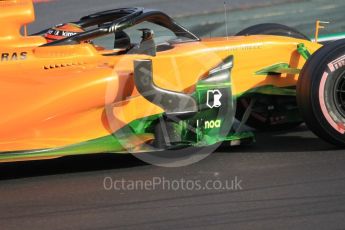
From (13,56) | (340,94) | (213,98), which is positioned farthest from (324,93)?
(13,56)

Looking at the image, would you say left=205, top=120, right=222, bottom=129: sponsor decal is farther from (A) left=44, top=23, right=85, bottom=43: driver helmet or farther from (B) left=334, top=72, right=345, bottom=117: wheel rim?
(A) left=44, top=23, right=85, bottom=43: driver helmet

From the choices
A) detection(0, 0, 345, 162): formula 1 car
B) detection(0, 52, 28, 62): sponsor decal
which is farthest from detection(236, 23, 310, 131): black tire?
detection(0, 52, 28, 62): sponsor decal

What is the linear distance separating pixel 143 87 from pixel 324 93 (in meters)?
1.46

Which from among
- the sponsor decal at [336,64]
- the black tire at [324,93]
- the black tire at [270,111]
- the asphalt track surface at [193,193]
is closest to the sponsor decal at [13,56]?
the asphalt track surface at [193,193]

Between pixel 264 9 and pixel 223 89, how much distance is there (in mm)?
5966

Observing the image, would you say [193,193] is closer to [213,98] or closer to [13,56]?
[213,98]

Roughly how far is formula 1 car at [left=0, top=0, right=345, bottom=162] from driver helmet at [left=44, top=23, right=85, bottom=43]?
106 mm

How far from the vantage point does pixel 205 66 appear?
18.5ft

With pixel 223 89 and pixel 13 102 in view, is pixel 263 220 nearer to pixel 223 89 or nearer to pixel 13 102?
pixel 223 89

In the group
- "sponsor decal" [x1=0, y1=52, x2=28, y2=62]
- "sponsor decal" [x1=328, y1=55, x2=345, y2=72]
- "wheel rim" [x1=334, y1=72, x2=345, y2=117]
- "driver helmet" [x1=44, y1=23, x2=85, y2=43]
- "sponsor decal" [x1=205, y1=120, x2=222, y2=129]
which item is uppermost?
"driver helmet" [x1=44, y1=23, x2=85, y2=43]

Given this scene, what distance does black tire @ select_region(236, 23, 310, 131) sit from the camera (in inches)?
244

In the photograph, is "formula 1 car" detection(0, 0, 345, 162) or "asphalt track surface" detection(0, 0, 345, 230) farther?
"formula 1 car" detection(0, 0, 345, 162)

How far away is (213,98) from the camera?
5496 millimetres

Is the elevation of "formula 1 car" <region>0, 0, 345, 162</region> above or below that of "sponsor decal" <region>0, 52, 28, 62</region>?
below
